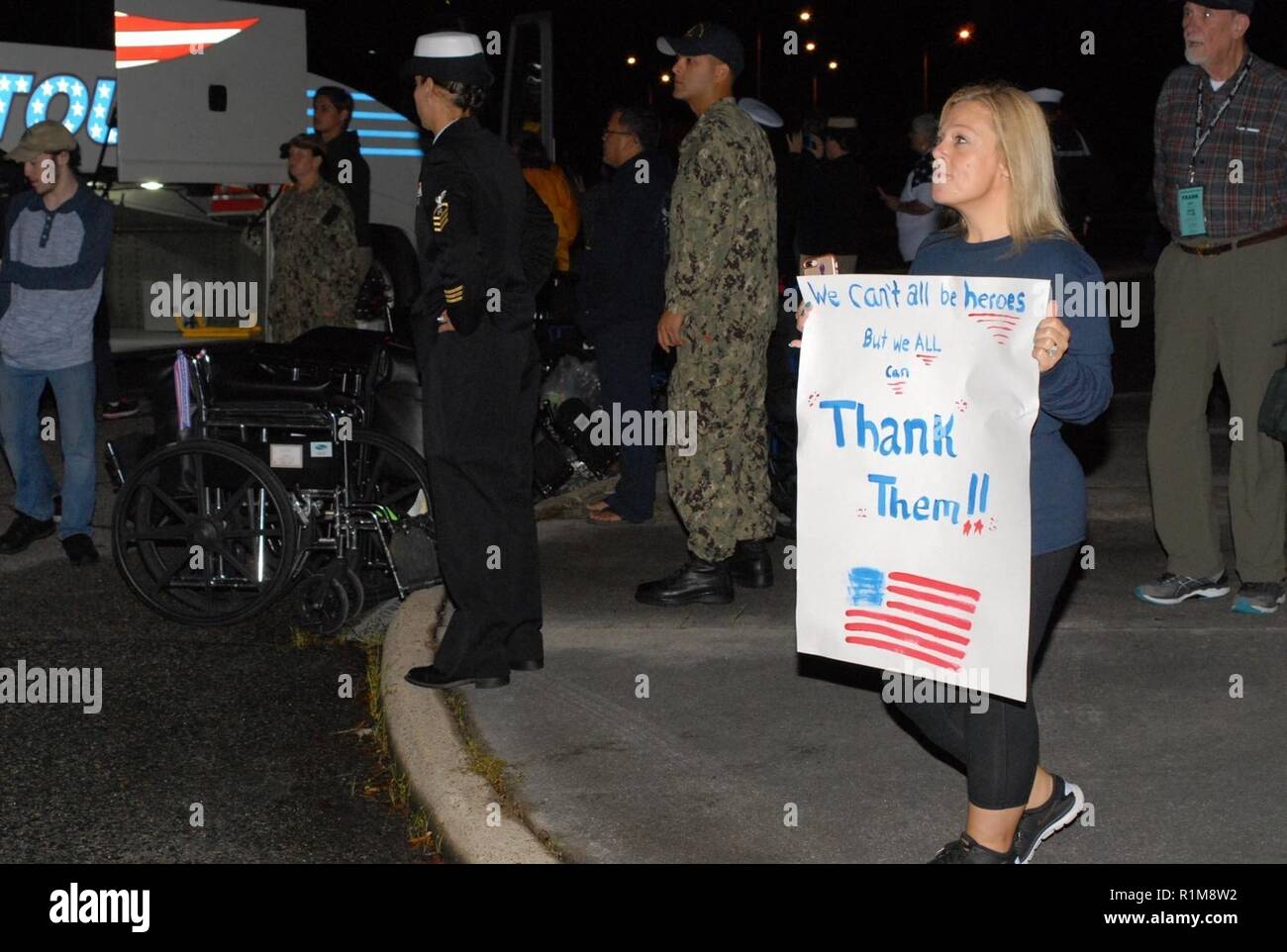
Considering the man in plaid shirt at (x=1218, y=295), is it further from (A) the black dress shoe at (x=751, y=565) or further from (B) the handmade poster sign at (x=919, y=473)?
(B) the handmade poster sign at (x=919, y=473)

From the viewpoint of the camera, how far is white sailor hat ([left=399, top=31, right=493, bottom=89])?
17.3 ft

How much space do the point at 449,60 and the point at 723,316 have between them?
1.53 m

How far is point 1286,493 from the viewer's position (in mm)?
6211

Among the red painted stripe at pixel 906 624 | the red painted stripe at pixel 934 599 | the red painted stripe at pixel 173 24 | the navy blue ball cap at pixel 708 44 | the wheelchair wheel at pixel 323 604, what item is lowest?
the wheelchair wheel at pixel 323 604

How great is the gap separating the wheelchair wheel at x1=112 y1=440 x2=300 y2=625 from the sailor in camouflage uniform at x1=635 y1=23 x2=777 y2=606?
1531 mm

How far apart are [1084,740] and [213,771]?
2646 millimetres

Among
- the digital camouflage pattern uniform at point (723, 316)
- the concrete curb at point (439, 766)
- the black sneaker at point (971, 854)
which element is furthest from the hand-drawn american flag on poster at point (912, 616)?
the digital camouflage pattern uniform at point (723, 316)

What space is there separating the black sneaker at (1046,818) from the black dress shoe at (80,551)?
5.03 meters

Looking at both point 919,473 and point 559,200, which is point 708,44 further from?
point 559,200

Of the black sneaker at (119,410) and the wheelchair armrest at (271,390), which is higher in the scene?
the wheelchair armrest at (271,390)

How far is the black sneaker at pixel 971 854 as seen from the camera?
12.3 ft
